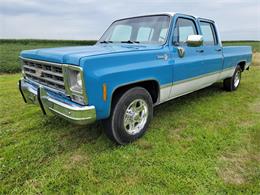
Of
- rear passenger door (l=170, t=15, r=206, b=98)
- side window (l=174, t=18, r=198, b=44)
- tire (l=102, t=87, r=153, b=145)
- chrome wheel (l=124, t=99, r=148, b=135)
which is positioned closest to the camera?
tire (l=102, t=87, r=153, b=145)

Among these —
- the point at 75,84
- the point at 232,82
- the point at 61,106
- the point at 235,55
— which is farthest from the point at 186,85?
the point at 232,82

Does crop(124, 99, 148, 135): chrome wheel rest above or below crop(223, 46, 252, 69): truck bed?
below

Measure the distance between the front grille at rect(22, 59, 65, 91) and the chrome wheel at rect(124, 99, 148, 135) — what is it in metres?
1.00

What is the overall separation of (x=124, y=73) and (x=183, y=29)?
1.99 m

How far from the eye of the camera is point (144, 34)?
159 inches

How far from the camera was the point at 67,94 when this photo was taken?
2.81 m

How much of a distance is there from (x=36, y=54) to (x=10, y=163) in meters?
1.53

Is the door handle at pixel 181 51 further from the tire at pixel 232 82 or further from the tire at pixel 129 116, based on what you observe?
the tire at pixel 232 82

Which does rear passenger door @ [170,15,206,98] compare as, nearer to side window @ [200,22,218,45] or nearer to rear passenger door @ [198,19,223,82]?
rear passenger door @ [198,19,223,82]

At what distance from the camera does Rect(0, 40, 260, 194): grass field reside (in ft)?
8.07

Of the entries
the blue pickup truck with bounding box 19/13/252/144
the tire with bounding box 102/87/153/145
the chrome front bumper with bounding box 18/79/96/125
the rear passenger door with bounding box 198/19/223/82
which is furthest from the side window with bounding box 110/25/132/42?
the chrome front bumper with bounding box 18/79/96/125

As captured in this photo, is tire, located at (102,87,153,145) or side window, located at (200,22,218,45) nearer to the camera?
tire, located at (102,87,153,145)

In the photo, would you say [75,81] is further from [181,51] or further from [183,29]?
[183,29]

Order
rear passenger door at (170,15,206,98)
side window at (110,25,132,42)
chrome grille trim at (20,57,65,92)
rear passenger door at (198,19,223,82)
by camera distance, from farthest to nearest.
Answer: rear passenger door at (198,19,223,82) → side window at (110,25,132,42) → rear passenger door at (170,15,206,98) → chrome grille trim at (20,57,65,92)
